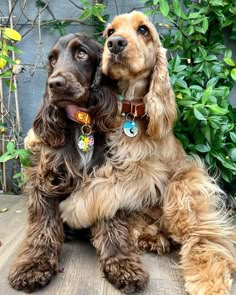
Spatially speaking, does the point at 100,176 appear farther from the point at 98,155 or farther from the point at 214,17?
the point at 214,17

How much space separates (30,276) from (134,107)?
772 mm

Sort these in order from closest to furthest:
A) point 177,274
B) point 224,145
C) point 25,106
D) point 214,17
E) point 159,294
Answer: point 159,294 → point 177,274 → point 224,145 → point 214,17 → point 25,106

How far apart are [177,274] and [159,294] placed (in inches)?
6.5

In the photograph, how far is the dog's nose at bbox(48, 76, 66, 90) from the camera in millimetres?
1404

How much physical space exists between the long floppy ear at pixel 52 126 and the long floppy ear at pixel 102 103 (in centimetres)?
13

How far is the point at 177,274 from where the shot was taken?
1.52m

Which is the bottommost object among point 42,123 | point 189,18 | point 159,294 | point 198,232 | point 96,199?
point 159,294

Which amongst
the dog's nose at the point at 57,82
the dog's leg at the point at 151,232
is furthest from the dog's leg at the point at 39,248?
the dog's nose at the point at 57,82

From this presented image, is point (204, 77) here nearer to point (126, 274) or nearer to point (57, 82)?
point (57, 82)

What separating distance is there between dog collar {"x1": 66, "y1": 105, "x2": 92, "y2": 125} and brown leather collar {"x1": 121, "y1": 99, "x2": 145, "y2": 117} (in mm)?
156

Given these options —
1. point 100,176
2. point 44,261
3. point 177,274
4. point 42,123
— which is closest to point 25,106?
point 42,123

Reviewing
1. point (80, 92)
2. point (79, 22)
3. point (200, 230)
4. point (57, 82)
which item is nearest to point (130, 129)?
point (80, 92)

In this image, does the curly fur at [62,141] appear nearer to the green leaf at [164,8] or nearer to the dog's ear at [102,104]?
the dog's ear at [102,104]

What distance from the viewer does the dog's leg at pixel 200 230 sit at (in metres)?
1.38
